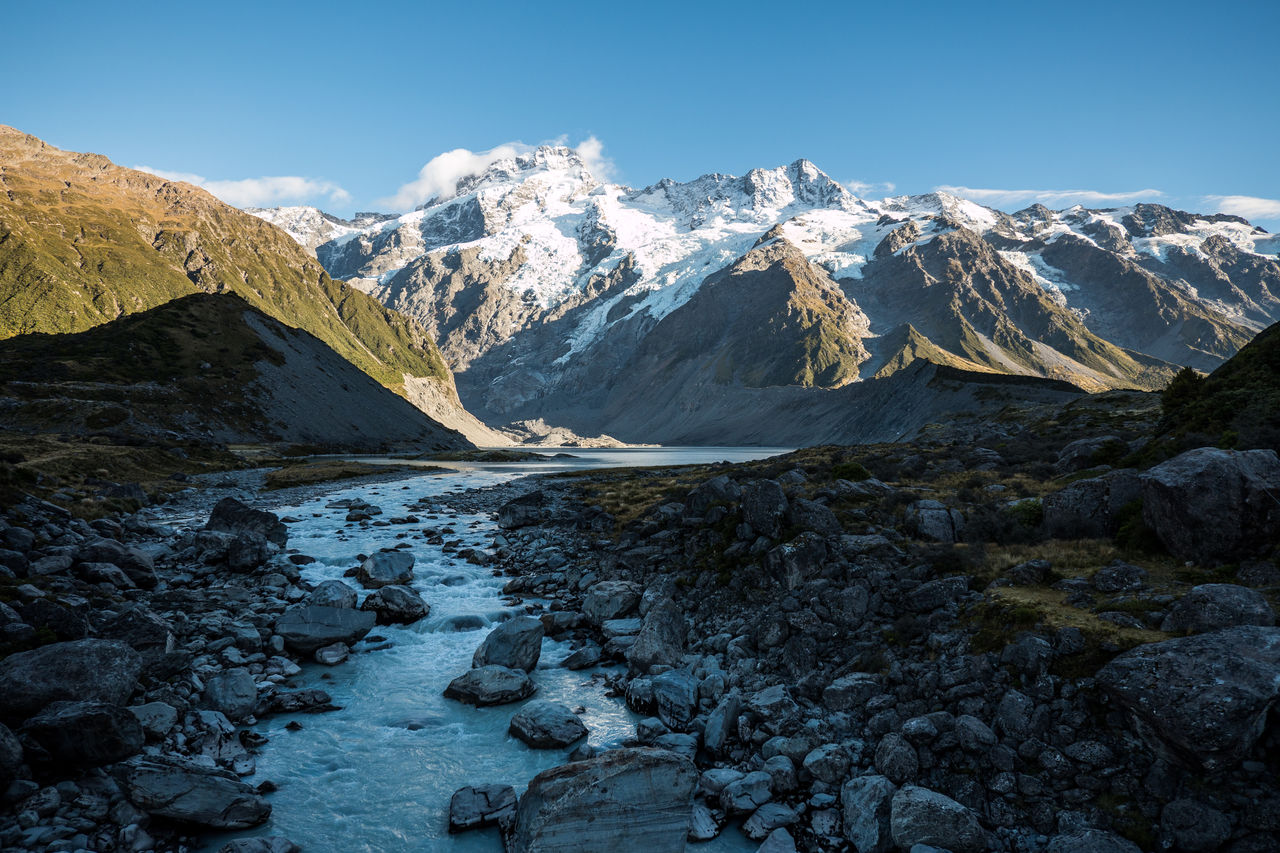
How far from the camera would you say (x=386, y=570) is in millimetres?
A: 28297

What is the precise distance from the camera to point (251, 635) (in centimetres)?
1970

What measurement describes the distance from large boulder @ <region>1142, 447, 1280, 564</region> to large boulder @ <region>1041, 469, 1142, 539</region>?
9.65 ft

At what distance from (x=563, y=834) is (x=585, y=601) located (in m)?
13.4

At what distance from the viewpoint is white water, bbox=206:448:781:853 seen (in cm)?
1234

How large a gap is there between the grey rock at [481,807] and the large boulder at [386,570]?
51.5 feet

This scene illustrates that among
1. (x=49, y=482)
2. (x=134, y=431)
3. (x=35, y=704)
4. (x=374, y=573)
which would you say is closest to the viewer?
(x=35, y=704)

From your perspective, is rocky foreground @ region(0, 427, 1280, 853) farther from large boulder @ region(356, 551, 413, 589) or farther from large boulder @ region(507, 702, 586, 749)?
large boulder @ region(356, 551, 413, 589)

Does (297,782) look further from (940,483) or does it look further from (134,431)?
(134,431)

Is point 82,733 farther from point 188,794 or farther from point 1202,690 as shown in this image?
point 1202,690

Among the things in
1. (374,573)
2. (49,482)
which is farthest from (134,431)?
(374,573)

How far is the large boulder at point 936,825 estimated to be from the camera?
10.8 meters

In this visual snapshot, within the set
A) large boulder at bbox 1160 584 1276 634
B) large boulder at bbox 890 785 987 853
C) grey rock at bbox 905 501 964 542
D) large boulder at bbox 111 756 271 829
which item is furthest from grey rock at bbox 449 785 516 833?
grey rock at bbox 905 501 964 542

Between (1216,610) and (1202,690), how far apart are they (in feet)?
8.94

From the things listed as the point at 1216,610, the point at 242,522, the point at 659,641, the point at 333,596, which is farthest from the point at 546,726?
the point at 242,522
